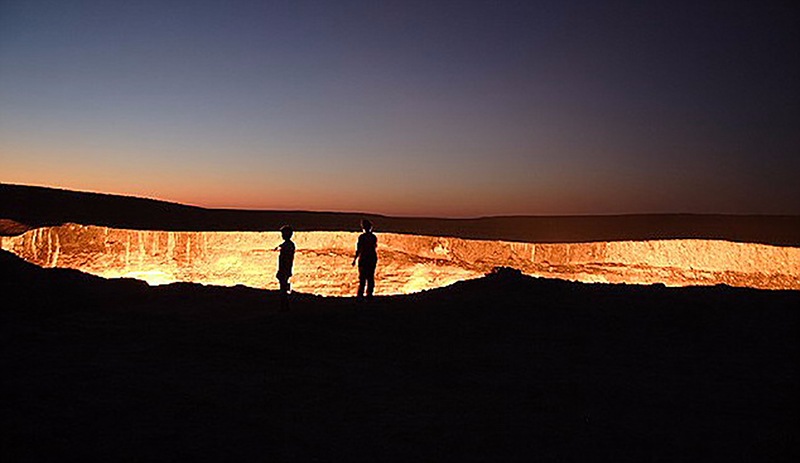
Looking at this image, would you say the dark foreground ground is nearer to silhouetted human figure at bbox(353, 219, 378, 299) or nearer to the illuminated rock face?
silhouetted human figure at bbox(353, 219, 378, 299)

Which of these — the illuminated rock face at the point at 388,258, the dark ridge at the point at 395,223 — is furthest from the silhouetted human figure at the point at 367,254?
the dark ridge at the point at 395,223

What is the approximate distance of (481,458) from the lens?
142 inches

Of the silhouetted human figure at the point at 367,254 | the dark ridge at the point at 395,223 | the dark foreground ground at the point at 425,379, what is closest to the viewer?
the dark foreground ground at the point at 425,379

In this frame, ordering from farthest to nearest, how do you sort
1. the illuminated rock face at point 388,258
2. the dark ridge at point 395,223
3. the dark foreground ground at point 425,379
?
the dark ridge at point 395,223, the illuminated rock face at point 388,258, the dark foreground ground at point 425,379

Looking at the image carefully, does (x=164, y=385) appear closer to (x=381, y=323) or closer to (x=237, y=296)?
(x=381, y=323)

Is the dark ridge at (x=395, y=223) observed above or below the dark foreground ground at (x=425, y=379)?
above

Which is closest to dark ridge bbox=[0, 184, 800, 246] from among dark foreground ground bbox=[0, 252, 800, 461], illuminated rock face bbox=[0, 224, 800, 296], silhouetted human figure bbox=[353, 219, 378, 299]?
illuminated rock face bbox=[0, 224, 800, 296]

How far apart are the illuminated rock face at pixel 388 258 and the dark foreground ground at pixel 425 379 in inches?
505

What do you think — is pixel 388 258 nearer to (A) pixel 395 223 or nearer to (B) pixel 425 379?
(A) pixel 395 223

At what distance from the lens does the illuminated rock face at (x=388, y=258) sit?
68.1ft

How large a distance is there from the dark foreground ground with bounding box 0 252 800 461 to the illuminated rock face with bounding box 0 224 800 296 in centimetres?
1283

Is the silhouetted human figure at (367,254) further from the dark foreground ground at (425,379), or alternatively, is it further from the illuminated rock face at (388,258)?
the illuminated rock face at (388,258)

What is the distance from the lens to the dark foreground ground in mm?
3791

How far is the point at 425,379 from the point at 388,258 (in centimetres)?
1851
